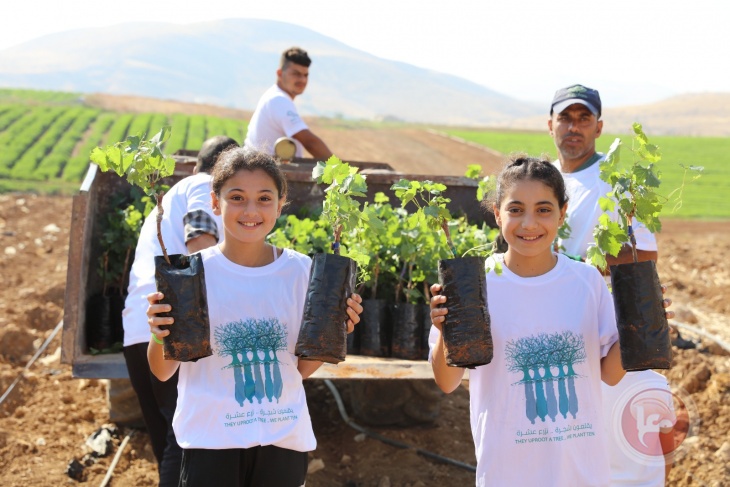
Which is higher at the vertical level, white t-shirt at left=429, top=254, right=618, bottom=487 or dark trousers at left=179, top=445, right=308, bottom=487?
white t-shirt at left=429, top=254, right=618, bottom=487

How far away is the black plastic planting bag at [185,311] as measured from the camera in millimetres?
2385

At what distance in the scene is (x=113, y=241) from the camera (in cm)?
490

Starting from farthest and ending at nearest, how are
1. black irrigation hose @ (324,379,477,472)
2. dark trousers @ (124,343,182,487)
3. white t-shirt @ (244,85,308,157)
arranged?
1. white t-shirt @ (244,85,308,157)
2. black irrigation hose @ (324,379,477,472)
3. dark trousers @ (124,343,182,487)

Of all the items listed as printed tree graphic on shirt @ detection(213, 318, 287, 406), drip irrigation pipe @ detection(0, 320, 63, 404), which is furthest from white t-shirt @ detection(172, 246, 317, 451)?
drip irrigation pipe @ detection(0, 320, 63, 404)

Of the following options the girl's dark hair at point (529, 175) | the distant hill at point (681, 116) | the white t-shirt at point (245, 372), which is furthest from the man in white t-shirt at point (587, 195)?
the distant hill at point (681, 116)

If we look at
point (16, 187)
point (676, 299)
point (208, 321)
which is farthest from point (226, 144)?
point (16, 187)

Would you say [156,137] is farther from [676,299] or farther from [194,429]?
[676,299]

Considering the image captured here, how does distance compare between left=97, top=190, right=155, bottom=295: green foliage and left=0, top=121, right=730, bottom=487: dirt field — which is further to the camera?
left=97, top=190, right=155, bottom=295: green foliage

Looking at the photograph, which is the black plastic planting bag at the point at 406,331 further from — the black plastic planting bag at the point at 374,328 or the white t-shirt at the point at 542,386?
the white t-shirt at the point at 542,386

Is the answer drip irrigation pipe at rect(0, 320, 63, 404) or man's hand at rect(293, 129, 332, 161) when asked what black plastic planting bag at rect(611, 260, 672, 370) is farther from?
drip irrigation pipe at rect(0, 320, 63, 404)

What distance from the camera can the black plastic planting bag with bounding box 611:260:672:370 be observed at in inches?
93.1

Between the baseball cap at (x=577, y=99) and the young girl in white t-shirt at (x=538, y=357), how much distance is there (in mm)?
1120

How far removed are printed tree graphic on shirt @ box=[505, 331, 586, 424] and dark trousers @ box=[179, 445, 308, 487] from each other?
2.43ft

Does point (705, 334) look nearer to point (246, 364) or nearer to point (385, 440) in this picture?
point (385, 440)
